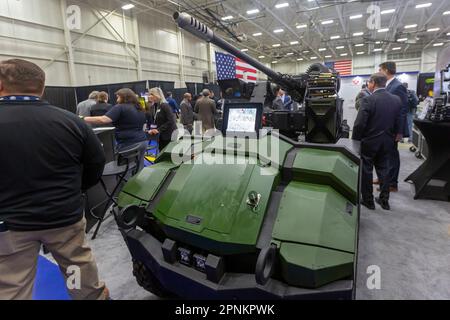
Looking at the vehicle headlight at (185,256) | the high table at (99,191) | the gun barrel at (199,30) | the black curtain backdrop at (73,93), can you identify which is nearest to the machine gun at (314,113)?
the gun barrel at (199,30)

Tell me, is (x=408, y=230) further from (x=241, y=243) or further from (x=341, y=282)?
(x=241, y=243)

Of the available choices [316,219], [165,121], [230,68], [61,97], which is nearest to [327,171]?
[316,219]

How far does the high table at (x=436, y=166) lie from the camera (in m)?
3.76

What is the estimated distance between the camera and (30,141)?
1423mm

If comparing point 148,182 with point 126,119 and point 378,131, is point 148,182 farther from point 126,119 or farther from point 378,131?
point 378,131

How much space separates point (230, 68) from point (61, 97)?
6.78 m

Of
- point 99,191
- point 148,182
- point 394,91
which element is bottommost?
point 99,191

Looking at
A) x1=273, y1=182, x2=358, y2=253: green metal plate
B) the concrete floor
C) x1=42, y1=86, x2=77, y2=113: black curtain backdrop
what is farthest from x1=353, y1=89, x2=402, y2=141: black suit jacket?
x1=42, y1=86, x2=77, y2=113: black curtain backdrop

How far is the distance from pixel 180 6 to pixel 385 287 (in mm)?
12259

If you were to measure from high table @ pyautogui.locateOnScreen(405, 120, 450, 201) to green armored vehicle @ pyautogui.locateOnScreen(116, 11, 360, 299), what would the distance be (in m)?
2.63

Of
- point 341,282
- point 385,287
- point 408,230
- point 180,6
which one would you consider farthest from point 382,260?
point 180,6

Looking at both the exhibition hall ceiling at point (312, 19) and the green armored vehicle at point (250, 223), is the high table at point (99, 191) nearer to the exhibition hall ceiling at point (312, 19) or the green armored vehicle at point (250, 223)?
the green armored vehicle at point (250, 223)

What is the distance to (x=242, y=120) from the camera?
232cm

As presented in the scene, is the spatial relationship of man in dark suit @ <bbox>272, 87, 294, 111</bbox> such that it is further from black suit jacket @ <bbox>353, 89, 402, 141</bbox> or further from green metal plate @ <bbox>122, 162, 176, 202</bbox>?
green metal plate @ <bbox>122, 162, 176, 202</bbox>
